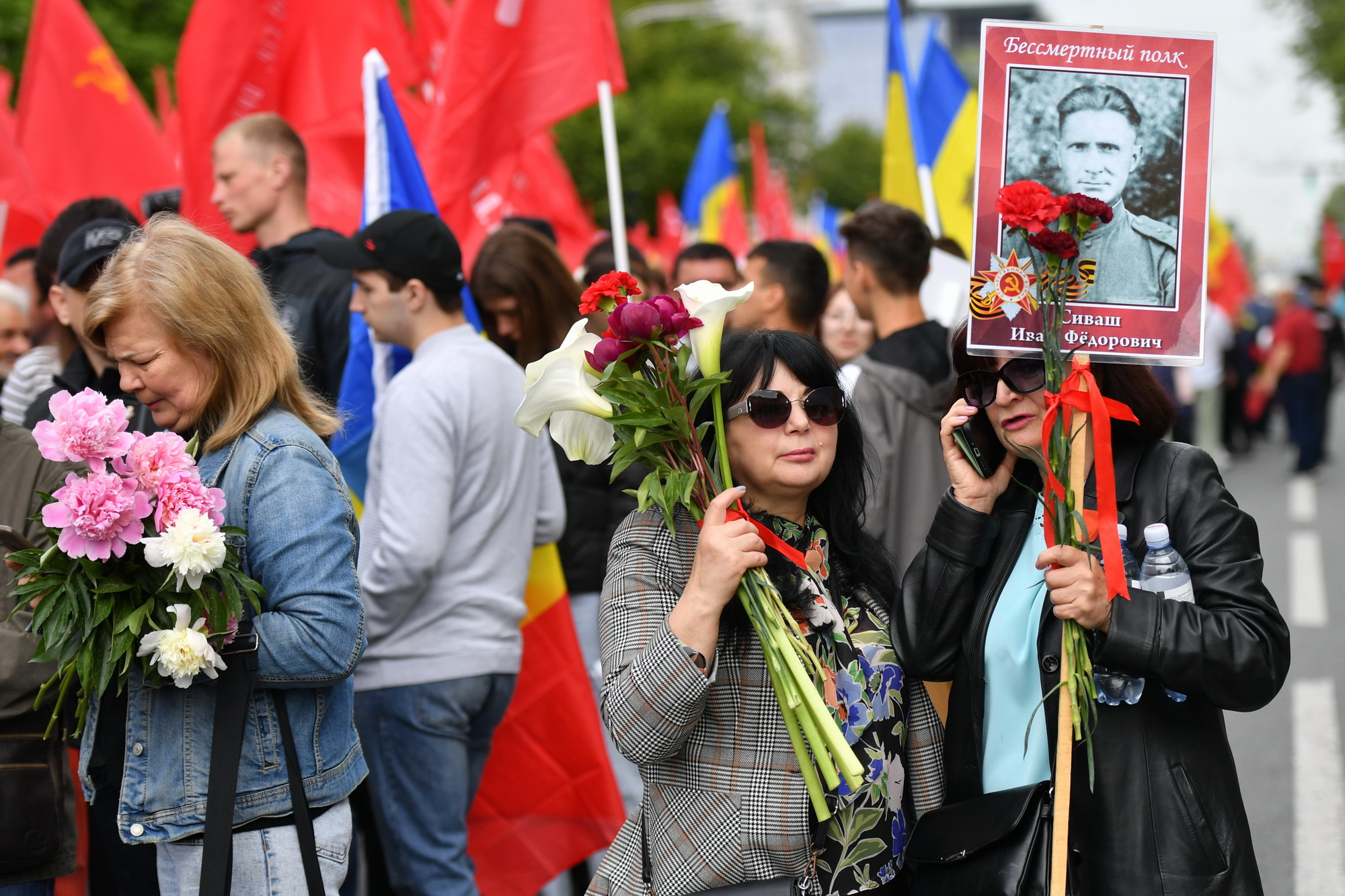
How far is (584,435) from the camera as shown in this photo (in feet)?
8.45

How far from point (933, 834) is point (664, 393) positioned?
99 centimetres

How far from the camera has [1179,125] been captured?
100 inches

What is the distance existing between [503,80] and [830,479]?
11.4 ft

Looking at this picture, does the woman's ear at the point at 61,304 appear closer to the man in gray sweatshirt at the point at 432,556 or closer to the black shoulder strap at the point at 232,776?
the man in gray sweatshirt at the point at 432,556

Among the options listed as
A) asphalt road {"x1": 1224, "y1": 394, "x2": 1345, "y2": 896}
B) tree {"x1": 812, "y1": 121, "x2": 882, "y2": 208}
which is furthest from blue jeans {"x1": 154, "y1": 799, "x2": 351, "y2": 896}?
tree {"x1": 812, "y1": 121, "x2": 882, "y2": 208}

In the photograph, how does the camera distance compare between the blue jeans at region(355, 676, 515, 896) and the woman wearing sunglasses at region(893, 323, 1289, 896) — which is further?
the blue jeans at region(355, 676, 515, 896)

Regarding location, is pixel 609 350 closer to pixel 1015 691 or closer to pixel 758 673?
pixel 758 673

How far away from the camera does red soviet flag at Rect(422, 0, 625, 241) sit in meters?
5.58

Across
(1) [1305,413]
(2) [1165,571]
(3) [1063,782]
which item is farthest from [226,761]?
(1) [1305,413]

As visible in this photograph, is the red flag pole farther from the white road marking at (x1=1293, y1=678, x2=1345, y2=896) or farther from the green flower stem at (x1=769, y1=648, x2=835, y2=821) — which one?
the white road marking at (x1=1293, y1=678, x2=1345, y2=896)

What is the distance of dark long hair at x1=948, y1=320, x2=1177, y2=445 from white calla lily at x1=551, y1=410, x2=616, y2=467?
2.45ft

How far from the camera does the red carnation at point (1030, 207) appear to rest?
95.2 inches

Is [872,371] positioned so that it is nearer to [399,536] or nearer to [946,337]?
[946,337]

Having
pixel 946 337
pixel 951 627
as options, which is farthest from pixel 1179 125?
pixel 946 337
